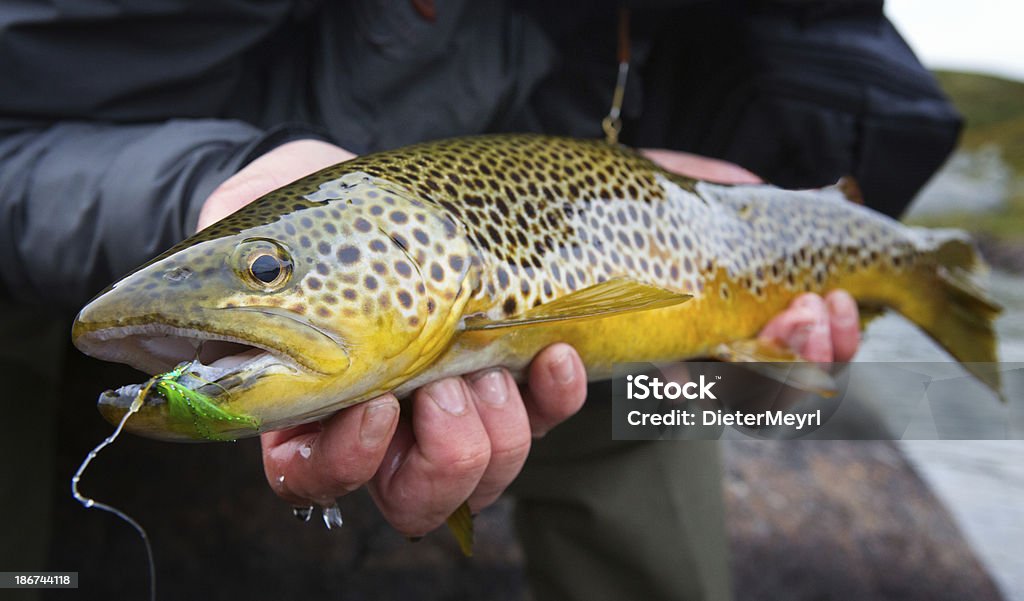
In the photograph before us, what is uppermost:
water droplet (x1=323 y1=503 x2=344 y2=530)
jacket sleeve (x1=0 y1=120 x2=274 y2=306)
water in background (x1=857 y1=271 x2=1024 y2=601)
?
jacket sleeve (x1=0 y1=120 x2=274 y2=306)

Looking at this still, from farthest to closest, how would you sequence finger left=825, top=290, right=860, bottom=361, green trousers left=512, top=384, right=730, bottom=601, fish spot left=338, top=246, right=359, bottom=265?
green trousers left=512, top=384, right=730, bottom=601 < finger left=825, top=290, right=860, bottom=361 < fish spot left=338, top=246, right=359, bottom=265

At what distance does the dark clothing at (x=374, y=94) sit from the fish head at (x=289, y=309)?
1.56 ft

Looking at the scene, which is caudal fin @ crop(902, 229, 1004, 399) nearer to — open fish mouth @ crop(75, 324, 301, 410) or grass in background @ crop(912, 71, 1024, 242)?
open fish mouth @ crop(75, 324, 301, 410)

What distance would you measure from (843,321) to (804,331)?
0.14 meters

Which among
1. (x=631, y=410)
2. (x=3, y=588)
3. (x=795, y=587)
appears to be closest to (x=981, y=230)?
(x=795, y=587)

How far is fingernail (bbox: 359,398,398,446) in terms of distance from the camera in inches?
44.6

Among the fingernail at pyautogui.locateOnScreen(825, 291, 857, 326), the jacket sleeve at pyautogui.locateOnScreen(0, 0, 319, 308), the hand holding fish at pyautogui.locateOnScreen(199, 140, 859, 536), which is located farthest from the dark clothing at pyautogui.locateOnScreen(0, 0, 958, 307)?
the fingernail at pyautogui.locateOnScreen(825, 291, 857, 326)

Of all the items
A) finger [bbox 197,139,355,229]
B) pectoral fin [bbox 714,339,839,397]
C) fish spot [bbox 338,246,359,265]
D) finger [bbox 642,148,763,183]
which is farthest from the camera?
finger [bbox 642,148,763,183]

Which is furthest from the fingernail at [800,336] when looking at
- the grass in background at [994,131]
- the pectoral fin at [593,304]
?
the grass in background at [994,131]

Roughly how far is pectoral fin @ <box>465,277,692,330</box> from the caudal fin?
1025mm

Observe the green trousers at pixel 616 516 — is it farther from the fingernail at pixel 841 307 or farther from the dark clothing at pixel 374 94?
the dark clothing at pixel 374 94

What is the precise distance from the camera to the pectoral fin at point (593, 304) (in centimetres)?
123

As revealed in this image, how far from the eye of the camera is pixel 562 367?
53.4 inches

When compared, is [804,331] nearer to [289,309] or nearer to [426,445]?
[426,445]
